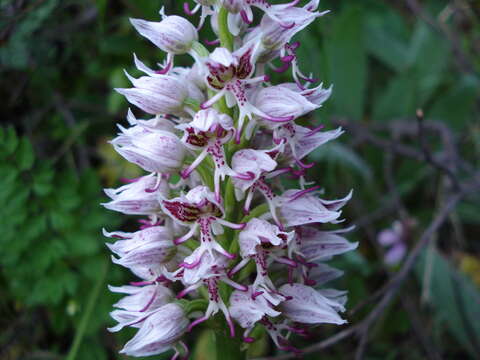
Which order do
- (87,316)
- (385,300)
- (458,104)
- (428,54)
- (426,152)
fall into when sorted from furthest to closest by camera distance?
1. (428,54)
2. (458,104)
3. (426,152)
4. (385,300)
5. (87,316)

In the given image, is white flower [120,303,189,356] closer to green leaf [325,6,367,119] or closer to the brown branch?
the brown branch

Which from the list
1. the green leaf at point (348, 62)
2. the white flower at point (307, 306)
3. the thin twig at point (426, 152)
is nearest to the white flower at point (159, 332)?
the white flower at point (307, 306)

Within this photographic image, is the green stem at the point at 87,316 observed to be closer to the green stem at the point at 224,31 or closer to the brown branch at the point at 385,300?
the brown branch at the point at 385,300

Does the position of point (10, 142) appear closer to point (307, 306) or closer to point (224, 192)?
point (224, 192)

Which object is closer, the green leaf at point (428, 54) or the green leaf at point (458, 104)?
the green leaf at point (458, 104)

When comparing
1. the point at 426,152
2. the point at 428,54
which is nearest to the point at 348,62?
the point at 428,54

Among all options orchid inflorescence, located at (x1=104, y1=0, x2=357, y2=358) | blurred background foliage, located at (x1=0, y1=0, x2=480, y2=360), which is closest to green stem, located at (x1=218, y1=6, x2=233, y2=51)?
orchid inflorescence, located at (x1=104, y1=0, x2=357, y2=358)
